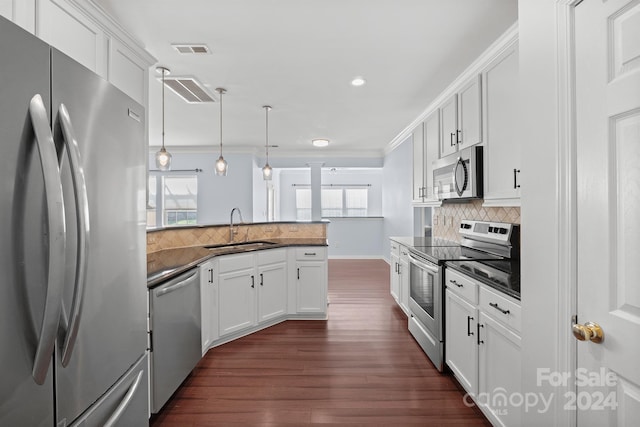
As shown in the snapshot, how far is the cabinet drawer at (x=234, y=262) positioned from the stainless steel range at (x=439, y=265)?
156 cm

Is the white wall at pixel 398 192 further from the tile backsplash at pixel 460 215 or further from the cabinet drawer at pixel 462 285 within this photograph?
the cabinet drawer at pixel 462 285

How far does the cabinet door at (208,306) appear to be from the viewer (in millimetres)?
2564

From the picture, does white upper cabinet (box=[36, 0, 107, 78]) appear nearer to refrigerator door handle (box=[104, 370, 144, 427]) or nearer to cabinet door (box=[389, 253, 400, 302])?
refrigerator door handle (box=[104, 370, 144, 427])

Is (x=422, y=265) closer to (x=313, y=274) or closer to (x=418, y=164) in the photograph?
(x=313, y=274)

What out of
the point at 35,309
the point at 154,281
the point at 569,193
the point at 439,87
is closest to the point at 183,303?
the point at 154,281

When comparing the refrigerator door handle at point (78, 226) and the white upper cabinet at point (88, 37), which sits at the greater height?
the white upper cabinet at point (88, 37)

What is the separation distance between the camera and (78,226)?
0.80 m

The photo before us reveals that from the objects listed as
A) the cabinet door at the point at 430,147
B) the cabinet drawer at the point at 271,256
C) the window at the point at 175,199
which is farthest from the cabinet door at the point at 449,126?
the window at the point at 175,199

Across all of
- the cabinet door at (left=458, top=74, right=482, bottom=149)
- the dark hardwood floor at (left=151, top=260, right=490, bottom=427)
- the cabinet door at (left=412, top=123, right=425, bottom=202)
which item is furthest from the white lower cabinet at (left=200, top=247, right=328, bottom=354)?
the cabinet door at (left=458, top=74, right=482, bottom=149)

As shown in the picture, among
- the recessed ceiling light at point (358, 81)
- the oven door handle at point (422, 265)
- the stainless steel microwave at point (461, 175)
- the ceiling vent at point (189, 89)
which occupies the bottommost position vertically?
the oven door handle at point (422, 265)

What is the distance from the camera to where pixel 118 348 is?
107 centimetres

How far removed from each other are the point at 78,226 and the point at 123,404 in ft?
2.27

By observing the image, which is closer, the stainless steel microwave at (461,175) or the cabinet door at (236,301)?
the stainless steel microwave at (461,175)

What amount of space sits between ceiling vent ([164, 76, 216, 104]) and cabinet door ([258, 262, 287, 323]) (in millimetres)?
1919
